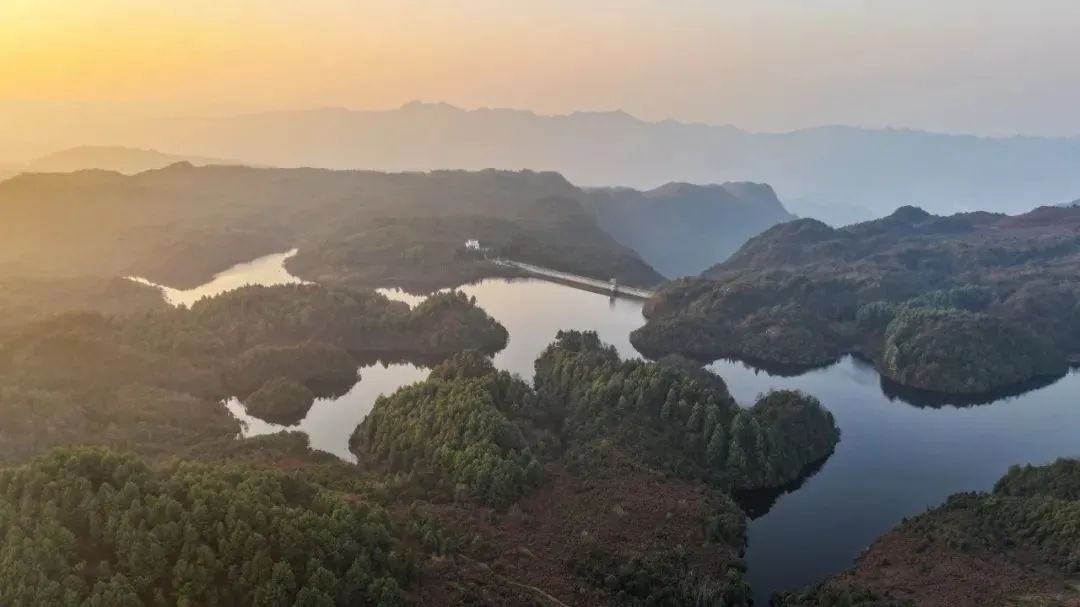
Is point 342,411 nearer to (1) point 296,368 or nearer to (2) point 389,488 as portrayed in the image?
(1) point 296,368

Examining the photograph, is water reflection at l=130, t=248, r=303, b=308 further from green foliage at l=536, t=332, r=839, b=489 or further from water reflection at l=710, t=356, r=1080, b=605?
water reflection at l=710, t=356, r=1080, b=605

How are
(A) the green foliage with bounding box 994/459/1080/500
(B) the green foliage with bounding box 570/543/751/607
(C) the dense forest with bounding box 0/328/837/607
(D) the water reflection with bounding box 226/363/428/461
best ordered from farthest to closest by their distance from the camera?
(D) the water reflection with bounding box 226/363/428/461, (A) the green foliage with bounding box 994/459/1080/500, (B) the green foliage with bounding box 570/543/751/607, (C) the dense forest with bounding box 0/328/837/607

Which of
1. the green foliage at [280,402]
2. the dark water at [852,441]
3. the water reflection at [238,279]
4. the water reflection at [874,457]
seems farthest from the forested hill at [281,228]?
the water reflection at [874,457]

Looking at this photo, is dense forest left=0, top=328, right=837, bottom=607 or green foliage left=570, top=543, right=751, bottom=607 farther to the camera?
green foliage left=570, top=543, right=751, bottom=607

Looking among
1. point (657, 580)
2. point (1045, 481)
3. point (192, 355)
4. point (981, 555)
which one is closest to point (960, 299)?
point (1045, 481)

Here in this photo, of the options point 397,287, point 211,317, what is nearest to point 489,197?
point 397,287

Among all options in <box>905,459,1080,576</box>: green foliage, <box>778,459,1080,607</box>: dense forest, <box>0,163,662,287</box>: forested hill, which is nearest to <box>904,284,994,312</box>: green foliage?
<box>0,163,662,287</box>: forested hill
